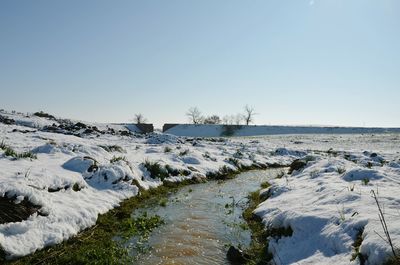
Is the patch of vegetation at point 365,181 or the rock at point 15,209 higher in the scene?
the patch of vegetation at point 365,181

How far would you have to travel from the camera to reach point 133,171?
14.3 metres

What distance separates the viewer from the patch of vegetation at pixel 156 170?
51.1 ft

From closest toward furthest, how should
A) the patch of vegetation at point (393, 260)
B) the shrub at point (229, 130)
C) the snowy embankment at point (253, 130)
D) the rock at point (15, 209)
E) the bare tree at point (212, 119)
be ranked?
the patch of vegetation at point (393, 260) → the rock at point (15, 209) → the snowy embankment at point (253, 130) → the shrub at point (229, 130) → the bare tree at point (212, 119)

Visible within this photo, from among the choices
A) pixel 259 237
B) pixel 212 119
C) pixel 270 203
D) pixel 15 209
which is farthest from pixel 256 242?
pixel 212 119

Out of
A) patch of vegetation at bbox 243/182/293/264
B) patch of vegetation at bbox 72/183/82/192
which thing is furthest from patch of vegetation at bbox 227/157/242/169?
patch of vegetation at bbox 72/183/82/192

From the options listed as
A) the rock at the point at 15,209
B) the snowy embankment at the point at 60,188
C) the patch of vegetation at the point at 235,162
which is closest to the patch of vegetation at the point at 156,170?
the snowy embankment at the point at 60,188

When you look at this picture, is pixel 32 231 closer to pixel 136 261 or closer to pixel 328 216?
pixel 136 261

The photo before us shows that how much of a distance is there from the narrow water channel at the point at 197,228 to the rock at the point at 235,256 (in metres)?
0.13

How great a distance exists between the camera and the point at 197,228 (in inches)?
376

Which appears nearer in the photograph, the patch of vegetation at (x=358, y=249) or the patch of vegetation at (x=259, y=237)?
the patch of vegetation at (x=358, y=249)

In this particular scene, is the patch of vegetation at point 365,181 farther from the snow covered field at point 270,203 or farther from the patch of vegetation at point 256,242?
the patch of vegetation at point 256,242

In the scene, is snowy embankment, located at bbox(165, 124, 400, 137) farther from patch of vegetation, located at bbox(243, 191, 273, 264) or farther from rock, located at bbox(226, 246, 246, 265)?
rock, located at bbox(226, 246, 246, 265)

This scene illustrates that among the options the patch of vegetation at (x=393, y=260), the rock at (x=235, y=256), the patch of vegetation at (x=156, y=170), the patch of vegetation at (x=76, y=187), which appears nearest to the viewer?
the patch of vegetation at (x=393, y=260)

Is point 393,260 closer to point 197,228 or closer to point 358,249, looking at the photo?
point 358,249
